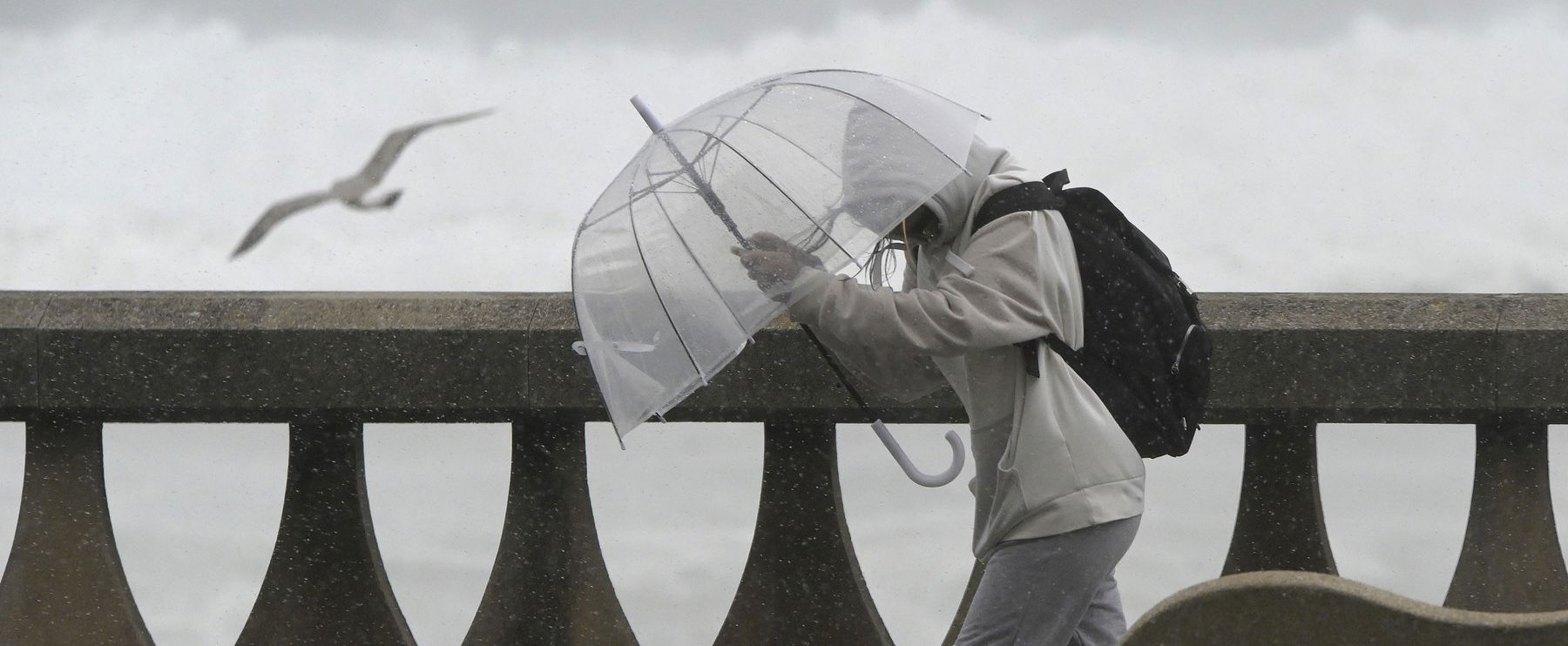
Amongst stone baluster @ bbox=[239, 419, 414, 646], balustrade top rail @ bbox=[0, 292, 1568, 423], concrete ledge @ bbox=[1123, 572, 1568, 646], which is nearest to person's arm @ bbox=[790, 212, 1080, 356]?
concrete ledge @ bbox=[1123, 572, 1568, 646]

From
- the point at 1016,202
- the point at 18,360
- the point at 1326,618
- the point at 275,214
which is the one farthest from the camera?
the point at 275,214

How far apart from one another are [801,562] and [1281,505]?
1.14 meters

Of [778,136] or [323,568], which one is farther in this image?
[323,568]

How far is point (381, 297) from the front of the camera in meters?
3.04

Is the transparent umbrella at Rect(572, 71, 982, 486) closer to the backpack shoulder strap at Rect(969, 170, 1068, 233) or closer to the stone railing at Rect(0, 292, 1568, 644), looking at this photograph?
the backpack shoulder strap at Rect(969, 170, 1068, 233)

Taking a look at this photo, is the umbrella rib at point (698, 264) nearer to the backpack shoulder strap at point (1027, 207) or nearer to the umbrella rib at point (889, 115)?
the umbrella rib at point (889, 115)

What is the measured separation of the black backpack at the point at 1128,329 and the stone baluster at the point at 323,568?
5.78ft

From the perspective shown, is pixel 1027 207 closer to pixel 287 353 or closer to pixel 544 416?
pixel 544 416

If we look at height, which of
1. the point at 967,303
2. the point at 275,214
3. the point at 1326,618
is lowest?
the point at 275,214

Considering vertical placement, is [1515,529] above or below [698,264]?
below

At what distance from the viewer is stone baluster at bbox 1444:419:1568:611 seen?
9.91ft

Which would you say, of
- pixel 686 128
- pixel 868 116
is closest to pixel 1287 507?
pixel 868 116

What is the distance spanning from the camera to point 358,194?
834cm

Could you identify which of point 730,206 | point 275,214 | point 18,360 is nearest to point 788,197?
point 730,206
